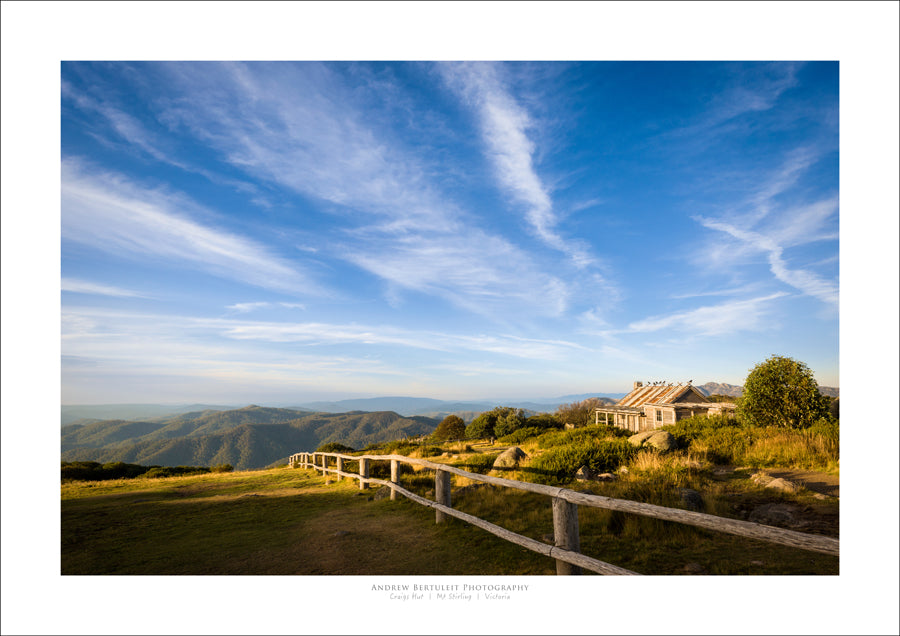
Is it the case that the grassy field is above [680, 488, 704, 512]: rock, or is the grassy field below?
below

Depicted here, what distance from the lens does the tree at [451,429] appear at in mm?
33831

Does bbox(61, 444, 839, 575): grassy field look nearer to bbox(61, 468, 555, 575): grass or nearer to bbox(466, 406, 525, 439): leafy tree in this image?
bbox(61, 468, 555, 575): grass

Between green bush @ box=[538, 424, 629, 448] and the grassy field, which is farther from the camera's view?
green bush @ box=[538, 424, 629, 448]

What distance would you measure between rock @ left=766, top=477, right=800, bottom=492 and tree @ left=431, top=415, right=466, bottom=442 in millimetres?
27911

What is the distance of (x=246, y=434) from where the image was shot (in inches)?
3243

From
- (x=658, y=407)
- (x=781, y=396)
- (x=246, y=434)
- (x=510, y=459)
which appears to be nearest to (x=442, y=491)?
(x=510, y=459)

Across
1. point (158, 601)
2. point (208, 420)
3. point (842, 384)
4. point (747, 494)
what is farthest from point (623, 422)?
point (208, 420)

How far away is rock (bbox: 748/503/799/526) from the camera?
5.16 metres

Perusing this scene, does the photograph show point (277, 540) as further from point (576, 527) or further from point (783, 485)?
point (783, 485)

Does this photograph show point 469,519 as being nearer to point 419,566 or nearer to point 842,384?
point 419,566

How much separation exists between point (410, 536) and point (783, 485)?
6.23 m

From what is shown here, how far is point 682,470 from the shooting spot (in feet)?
27.2

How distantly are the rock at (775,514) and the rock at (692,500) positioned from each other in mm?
604

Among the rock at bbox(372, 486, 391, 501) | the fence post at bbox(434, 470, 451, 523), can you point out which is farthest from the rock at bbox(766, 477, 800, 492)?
the rock at bbox(372, 486, 391, 501)
